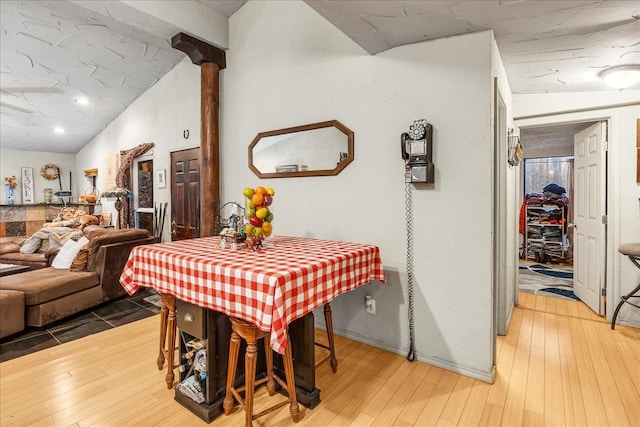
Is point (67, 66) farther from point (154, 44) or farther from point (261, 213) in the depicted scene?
point (261, 213)

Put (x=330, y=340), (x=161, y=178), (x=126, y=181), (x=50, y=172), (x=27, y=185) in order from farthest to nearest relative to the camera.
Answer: (x=50, y=172) → (x=27, y=185) → (x=126, y=181) → (x=161, y=178) → (x=330, y=340)

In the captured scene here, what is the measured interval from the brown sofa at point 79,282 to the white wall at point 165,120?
90 centimetres

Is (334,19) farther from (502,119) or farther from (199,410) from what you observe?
(199,410)

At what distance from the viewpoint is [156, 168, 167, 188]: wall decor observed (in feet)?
14.9

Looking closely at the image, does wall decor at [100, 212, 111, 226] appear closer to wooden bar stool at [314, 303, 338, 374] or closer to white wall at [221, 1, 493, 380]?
white wall at [221, 1, 493, 380]

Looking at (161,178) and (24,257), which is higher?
(161,178)

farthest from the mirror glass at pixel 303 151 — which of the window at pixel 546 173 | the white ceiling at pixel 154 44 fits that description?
the window at pixel 546 173

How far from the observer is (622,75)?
8.09 feet

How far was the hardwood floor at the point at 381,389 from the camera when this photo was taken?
1.72 m

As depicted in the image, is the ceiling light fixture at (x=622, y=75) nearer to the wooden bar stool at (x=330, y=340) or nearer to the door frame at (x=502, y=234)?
the door frame at (x=502, y=234)

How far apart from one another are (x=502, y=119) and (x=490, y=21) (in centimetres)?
96

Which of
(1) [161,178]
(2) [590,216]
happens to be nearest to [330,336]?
(2) [590,216]

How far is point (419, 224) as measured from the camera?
7.53 feet

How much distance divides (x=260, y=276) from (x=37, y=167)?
7.77 metres
